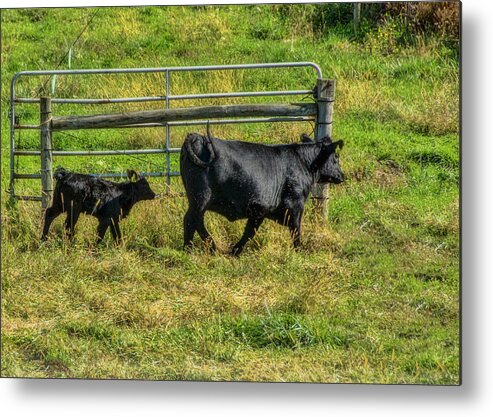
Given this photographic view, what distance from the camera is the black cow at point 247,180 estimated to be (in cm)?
866

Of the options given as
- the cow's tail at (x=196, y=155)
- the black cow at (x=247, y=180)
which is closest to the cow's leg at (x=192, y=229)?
the black cow at (x=247, y=180)

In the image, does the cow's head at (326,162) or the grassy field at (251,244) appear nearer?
the grassy field at (251,244)

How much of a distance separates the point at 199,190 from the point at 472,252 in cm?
176

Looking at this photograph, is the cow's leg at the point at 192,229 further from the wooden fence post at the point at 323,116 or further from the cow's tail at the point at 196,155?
the wooden fence post at the point at 323,116

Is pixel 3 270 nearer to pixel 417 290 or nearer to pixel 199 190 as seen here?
pixel 199 190

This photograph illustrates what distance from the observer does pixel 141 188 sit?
29.6 ft

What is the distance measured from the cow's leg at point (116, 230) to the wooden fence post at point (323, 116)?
1256 millimetres

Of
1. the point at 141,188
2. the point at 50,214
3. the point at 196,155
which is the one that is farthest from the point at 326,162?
the point at 50,214

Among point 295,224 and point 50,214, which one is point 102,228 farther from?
point 295,224

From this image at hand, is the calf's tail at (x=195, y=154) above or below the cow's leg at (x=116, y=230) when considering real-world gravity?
above

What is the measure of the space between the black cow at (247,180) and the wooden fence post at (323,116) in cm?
12

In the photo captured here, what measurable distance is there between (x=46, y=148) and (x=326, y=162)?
1785 mm

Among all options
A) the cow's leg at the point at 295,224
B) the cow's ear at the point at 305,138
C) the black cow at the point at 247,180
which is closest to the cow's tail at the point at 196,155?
the black cow at the point at 247,180

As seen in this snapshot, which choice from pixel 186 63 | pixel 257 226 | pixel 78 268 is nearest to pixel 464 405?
pixel 257 226
